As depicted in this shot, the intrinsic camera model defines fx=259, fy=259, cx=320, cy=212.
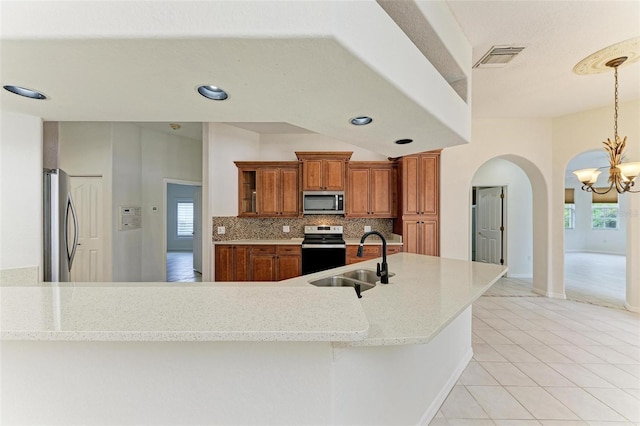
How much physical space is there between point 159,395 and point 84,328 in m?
0.41

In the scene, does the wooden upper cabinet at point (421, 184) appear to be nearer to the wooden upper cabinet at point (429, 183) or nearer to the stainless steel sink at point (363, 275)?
the wooden upper cabinet at point (429, 183)

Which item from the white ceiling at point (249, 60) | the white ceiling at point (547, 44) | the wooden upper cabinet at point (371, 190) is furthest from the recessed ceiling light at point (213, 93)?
the wooden upper cabinet at point (371, 190)

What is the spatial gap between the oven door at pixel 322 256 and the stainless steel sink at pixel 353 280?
6.30ft

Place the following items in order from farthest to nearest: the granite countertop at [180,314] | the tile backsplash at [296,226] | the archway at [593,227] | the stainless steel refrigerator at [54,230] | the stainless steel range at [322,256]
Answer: the archway at [593,227] → the tile backsplash at [296,226] → the stainless steel range at [322,256] → the stainless steel refrigerator at [54,230] → the granite countertop at [180,314]

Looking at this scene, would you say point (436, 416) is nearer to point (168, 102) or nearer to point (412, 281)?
point (412, 281)

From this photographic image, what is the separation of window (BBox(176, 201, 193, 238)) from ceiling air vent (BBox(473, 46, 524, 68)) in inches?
408

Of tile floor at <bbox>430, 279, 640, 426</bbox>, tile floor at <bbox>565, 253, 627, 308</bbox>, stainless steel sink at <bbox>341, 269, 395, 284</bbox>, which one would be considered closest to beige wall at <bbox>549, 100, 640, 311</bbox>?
tile floor at <bbox>565, 253, 627, 308</bbox>

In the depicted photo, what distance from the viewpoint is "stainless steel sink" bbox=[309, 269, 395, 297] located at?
212cm

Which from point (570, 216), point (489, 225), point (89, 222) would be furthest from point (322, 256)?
point (570, 216)

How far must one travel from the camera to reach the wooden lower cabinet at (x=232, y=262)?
4363 millimetres

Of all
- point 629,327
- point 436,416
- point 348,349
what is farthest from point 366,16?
point 629,327

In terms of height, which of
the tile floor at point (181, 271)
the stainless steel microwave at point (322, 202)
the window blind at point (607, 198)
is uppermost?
the window blind at point (607, 198)

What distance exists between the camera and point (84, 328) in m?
0.85

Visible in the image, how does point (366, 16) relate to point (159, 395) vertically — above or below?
above
